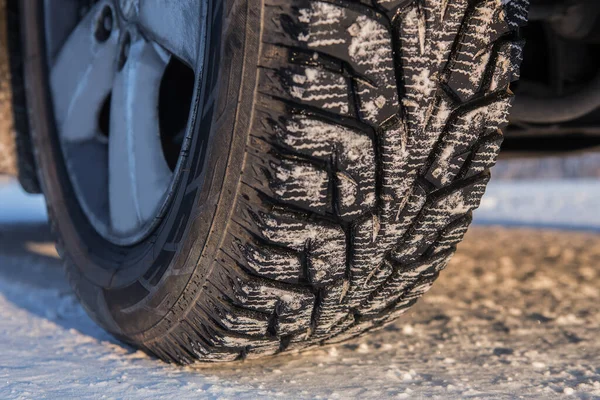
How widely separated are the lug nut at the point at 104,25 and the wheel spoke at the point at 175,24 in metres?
0.22

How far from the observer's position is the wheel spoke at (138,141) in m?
1.32

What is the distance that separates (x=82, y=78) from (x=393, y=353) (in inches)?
37.6

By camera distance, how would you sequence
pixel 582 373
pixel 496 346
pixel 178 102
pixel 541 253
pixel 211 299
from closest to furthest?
pixel 211 299 → pixel 582 373 → pixel 496 346 → pixel 178 102 → pixel 541 253

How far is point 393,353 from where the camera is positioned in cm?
139

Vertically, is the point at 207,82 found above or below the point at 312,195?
above

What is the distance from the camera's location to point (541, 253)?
113 inches

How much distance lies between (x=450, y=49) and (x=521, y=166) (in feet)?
33.0

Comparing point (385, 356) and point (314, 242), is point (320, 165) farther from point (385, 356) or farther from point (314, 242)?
point (385, 356)

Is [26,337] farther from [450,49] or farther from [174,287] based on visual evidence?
[450,49]

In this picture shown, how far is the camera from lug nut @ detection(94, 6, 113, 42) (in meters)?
1.51

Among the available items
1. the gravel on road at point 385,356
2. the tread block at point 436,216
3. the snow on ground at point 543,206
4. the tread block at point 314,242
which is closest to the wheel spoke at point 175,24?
the tread block at point 314,242

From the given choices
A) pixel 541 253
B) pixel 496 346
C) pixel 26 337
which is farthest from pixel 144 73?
pixel 541 253

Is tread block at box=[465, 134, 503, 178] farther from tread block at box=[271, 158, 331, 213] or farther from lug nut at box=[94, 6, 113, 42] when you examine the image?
lug nut at box=[94, 6, 113, 42]

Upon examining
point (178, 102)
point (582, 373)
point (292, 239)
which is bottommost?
point (582, 373)
